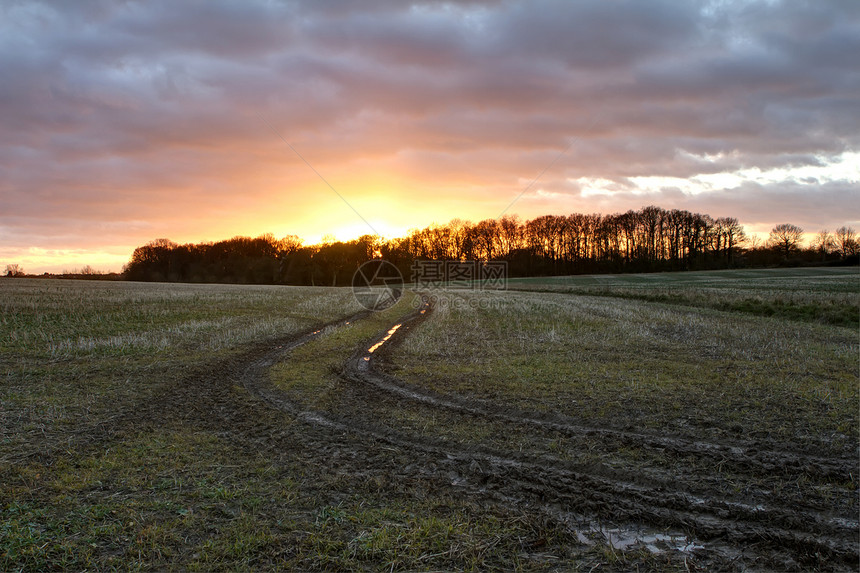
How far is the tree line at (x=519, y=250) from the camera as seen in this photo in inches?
4060

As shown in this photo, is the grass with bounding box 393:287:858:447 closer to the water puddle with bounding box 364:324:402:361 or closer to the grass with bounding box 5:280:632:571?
the water puddle with bounding box 364:324:402:361

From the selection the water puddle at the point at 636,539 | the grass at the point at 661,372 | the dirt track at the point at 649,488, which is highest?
the grass at the point at 661,372

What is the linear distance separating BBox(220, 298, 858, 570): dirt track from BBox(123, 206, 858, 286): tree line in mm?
101794

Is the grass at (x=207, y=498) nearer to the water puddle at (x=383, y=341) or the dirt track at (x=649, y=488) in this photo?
the dirt track at (x=649, y=488)

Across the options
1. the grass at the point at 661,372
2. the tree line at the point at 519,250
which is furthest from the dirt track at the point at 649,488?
the tree line at the point at 519,250

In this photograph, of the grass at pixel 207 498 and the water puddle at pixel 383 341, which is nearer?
the grass at pixel 207 498

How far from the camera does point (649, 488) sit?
5.79 meters

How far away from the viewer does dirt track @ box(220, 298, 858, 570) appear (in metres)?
4.64

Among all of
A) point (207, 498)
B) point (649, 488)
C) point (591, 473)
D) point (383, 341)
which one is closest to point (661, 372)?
point (591, 473)

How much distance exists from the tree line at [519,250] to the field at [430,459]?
96729mm

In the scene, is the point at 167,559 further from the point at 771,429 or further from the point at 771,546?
the point at 771,429

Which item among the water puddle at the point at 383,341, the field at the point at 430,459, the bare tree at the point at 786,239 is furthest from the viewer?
the bare tree at the point at 786,239

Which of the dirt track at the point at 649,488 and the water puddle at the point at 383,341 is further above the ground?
the water puddle at the point at 383,341

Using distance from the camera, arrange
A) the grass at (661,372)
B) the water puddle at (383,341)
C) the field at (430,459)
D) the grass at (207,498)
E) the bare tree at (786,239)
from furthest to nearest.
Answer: the bare tree at (786,239), the water puddle at (383,341), the grass at (661,372), the field at (430,459), the grass at (207,498)
